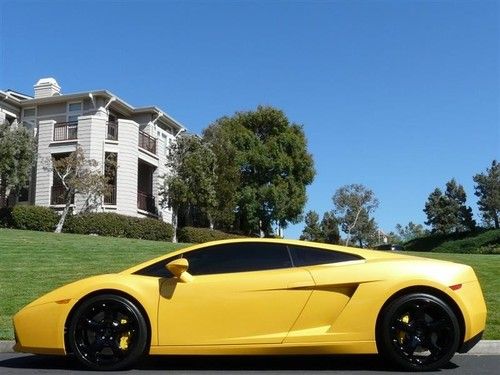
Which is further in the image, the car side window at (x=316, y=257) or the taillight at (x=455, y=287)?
the car side window at (x=316, y=257)

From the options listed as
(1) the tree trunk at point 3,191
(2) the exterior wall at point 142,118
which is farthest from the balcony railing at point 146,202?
(1) the tree trunk at point 3,191

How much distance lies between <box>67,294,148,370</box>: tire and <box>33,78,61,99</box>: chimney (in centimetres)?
2934

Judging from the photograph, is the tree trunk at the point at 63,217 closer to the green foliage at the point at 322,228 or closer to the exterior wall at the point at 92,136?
the exterior wall at the point at 92,136

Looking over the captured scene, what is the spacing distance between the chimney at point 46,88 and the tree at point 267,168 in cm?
1014

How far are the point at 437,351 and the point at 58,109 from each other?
2976 centimetres

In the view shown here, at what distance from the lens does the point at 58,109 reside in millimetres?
31953

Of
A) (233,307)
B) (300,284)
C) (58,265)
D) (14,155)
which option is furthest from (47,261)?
(14,155)

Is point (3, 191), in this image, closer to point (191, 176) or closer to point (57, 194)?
point (57, 194)

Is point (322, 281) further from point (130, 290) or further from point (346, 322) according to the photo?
point (130, 290)

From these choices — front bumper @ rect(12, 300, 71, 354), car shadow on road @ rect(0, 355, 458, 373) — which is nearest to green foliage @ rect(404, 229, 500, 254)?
car shadow on road @ rect(0, 355, 458, 373)

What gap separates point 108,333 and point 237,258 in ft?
4.43

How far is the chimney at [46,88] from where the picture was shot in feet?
108

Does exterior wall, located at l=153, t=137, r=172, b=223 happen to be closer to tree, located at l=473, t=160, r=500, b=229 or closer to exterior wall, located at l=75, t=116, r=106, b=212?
exterior wall, located at l=75, t=116, r=106, b=212

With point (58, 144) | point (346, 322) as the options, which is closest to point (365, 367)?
point (346, 322)
